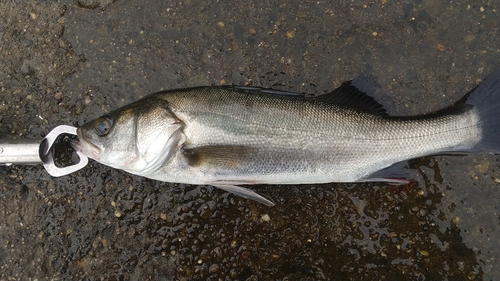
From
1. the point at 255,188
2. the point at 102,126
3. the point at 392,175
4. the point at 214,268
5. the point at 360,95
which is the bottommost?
the point at 214,268

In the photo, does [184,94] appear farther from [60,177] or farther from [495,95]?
[495,95]

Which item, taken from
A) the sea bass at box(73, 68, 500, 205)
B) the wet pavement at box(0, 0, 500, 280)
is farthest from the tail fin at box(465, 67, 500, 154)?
the wet pavement at box(0, 0, 500, 280)

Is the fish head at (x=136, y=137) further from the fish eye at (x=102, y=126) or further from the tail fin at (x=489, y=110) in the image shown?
the tail fin at (x=489, y=110)

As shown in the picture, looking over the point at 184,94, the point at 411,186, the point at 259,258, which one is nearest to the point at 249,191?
the point at 259,258

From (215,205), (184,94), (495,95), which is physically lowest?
(215,205)

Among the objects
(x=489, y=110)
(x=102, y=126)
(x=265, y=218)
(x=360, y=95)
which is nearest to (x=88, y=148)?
(x=102, y=126)

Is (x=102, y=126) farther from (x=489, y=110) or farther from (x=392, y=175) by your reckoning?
(x=489, y=110)
